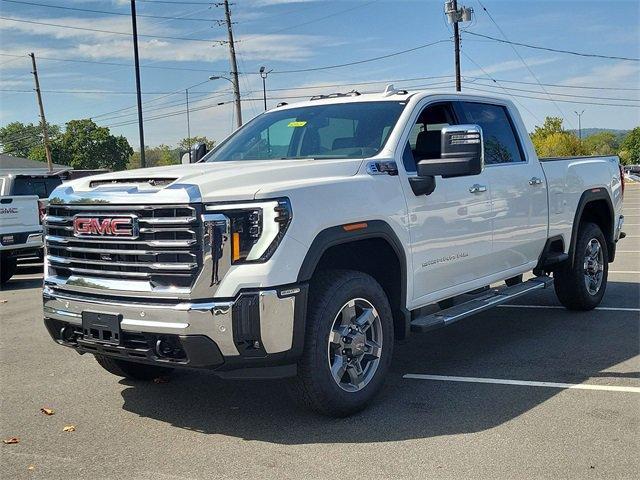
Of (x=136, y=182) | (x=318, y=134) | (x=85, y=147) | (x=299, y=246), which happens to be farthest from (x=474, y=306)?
(x=85, y=147)

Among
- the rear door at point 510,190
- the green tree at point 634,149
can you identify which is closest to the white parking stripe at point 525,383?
the rear door at point 510,190

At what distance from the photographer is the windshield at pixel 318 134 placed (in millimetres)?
5195

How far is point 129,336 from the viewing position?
411cm

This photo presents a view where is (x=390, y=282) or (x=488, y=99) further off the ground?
(x=488, y=99)

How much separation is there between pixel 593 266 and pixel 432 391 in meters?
3.46

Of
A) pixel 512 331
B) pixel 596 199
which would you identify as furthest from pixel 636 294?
pixel 512 331

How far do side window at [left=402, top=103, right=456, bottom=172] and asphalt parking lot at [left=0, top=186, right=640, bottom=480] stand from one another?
174 centimetres

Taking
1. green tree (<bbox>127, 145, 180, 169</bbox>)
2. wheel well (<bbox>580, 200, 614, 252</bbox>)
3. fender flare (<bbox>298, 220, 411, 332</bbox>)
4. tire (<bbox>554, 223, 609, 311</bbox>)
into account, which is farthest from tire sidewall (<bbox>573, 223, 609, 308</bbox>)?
green tree (<bbox>127, 145, 180, 169</bbox>)

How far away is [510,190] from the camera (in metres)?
6.03

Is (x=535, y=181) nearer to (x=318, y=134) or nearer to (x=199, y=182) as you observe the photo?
(x=318, y=134)

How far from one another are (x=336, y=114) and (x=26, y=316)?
5.26 m

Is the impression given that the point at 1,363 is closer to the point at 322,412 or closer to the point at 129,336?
the point at 129,336

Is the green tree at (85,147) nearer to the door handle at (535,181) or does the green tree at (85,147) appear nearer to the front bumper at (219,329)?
the door handle at (535,181)

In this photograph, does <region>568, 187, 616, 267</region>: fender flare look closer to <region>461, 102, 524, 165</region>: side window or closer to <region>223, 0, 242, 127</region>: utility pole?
<region>461, 102, 524, 165</region>: side window
